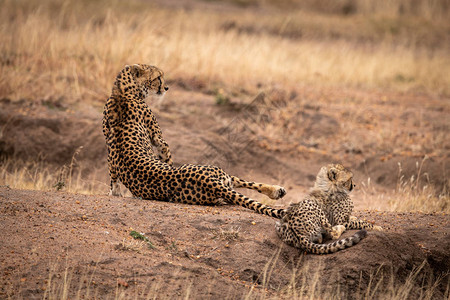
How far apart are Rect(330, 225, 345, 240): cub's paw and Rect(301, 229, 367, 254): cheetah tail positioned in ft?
0.76

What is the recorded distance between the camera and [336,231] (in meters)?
5.00

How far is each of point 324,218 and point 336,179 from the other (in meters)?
0.39

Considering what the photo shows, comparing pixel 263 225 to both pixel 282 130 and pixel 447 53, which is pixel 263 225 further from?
pixel 447 53

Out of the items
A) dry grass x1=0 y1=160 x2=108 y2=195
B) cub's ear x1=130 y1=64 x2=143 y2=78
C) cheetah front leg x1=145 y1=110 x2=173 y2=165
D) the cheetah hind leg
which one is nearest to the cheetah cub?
cheetah front leg x1=145 y1=110 x2=173 y2=165

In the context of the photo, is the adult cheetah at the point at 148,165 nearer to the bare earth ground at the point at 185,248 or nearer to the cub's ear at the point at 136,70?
the cub's ear at the point at 136,70

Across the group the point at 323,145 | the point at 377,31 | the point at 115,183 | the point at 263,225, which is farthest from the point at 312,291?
the point at 377,31

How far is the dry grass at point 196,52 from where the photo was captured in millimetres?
9852

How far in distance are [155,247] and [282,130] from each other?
17.4ft

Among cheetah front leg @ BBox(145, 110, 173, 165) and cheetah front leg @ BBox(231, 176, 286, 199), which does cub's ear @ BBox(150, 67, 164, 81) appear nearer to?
cheetah front leg @ BBox(145, 110, 173, 165)

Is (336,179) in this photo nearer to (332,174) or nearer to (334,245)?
(332,174)

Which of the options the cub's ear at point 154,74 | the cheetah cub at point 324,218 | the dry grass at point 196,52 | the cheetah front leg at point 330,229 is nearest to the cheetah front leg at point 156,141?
the cub's ear at point 154,74

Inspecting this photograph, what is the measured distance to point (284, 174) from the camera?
28.8ft

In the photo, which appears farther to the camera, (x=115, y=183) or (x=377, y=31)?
(x=377, y=31)

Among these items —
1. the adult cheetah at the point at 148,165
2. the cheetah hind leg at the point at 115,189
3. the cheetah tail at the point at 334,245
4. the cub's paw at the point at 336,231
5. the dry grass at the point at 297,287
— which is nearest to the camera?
the dry grass at the point at 297,287
